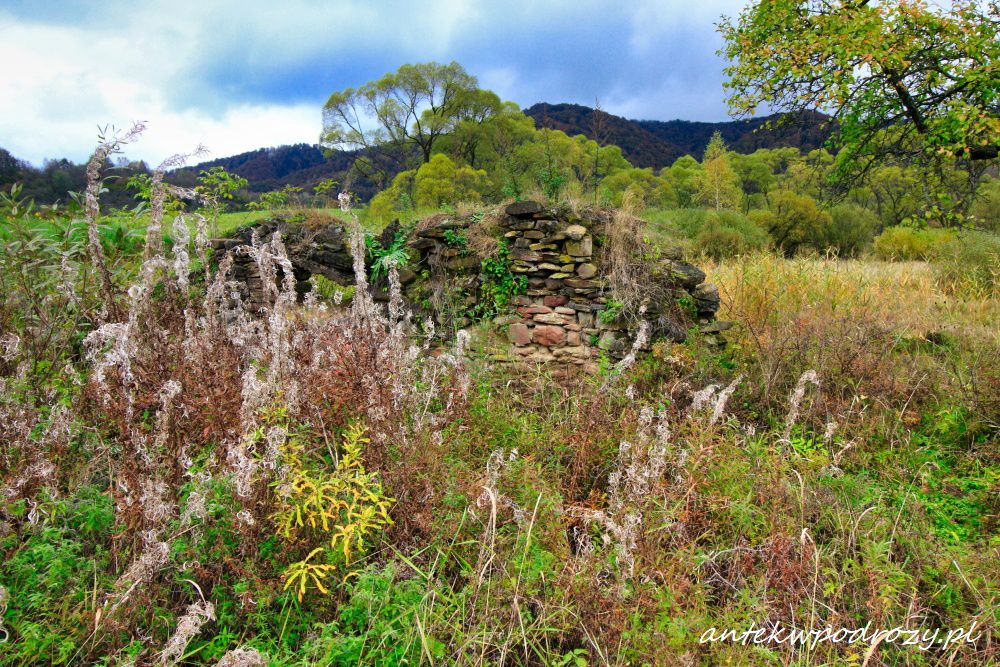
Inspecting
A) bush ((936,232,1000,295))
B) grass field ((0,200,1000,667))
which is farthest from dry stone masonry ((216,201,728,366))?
bush ((936,232,1000,295))

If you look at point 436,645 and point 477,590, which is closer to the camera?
point 436,645

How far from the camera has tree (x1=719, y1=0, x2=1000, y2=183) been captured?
5797mm

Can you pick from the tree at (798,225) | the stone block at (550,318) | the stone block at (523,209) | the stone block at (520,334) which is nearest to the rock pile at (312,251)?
the stone block at (523,209)

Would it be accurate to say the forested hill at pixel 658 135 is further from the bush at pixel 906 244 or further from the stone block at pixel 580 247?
the stone block at pixel 580 247

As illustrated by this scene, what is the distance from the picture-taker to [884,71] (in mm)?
6289

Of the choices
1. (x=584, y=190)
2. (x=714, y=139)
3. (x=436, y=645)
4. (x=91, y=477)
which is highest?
(x=714, y=139)

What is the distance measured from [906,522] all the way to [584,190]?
5388 mm

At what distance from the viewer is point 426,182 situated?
2378cm

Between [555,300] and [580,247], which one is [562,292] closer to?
[555,300]

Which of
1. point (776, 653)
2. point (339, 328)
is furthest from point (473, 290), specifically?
point (776, 653)

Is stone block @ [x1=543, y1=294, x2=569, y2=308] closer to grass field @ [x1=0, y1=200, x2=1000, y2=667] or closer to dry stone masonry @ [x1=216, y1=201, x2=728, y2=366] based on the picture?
dry stone masonry @ [x1=216, y1=201, x2=728, y2=366]

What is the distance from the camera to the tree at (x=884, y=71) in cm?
580

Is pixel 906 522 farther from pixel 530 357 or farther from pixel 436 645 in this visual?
pixel 530 357

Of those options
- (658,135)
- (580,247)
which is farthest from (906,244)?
(658,135)
